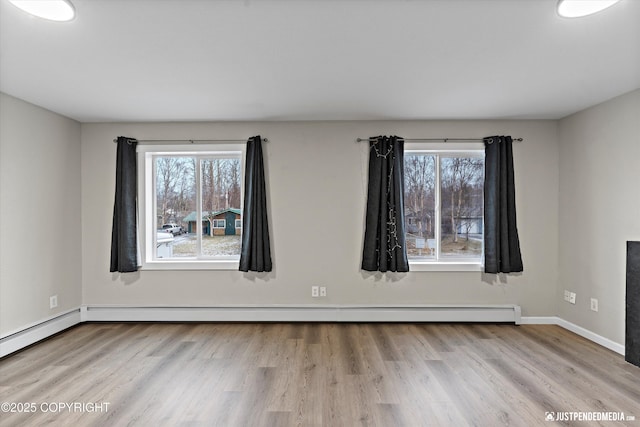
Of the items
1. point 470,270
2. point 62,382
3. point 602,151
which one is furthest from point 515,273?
point 62,382

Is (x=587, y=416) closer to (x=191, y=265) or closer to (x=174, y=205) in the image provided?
(x=191, y=265)

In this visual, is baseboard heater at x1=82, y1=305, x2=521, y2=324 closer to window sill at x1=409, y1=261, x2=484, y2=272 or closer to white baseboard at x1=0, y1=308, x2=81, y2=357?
white baseboard at x1=0, y1=308, x2=81, y2=357

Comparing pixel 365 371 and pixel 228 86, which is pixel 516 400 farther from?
pixel 228 86

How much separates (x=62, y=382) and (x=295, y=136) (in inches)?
126

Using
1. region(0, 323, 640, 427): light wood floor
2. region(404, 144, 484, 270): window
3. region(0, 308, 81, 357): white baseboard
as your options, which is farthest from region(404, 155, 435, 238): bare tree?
region(0, 308, 81, 357): white baseboard

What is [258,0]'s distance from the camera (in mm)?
1729

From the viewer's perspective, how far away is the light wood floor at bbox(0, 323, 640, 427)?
7.02 feet

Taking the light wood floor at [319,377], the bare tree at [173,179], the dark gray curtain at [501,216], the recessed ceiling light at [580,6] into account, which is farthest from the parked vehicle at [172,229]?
the recessed ceiling light at [580,6]

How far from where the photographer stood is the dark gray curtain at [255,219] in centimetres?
385

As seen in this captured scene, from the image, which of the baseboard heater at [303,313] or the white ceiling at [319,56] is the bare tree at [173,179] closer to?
the white ceiling at [319,56]

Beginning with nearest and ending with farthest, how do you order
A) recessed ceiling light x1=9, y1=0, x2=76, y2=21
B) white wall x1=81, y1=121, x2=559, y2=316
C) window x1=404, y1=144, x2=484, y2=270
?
recessed ceiling light x1=9, y1=0, x2=76, y2=21, white wall x1=81, y1=121, x2=559, y2=316, window x1=404, y1=144, x2=484, y2=270

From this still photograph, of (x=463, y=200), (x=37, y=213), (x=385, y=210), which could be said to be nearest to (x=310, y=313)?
(x=385, y=210)

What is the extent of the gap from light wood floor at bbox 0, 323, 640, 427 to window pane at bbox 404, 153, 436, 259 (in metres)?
1.00

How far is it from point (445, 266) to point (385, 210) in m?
1.02
